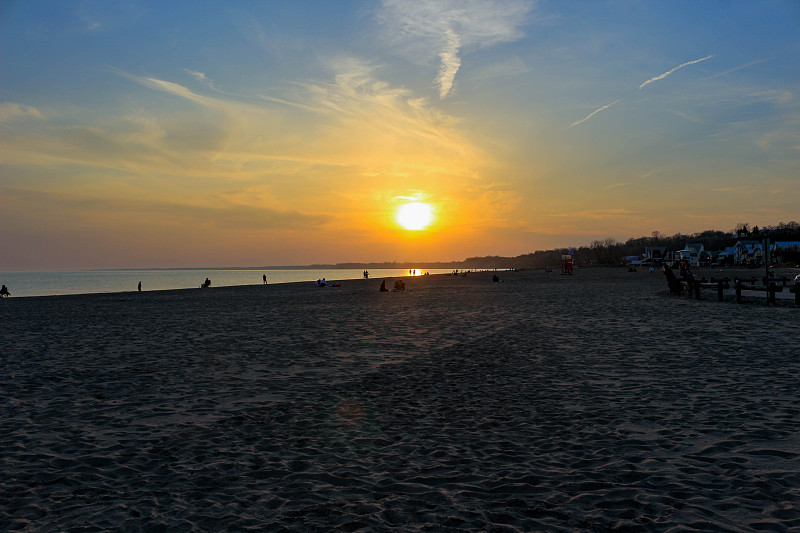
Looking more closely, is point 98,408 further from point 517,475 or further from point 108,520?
point 517,475

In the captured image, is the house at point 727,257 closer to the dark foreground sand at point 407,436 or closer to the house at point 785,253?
the house at point 785,253

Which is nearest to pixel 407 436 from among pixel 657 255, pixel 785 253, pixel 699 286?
pixel 699 286

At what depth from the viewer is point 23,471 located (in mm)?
6363

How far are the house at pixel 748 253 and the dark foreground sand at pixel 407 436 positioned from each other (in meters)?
179

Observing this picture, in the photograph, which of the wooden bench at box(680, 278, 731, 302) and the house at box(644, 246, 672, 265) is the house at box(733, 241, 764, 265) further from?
the wooden bench at box(680, 278, 731, 302)

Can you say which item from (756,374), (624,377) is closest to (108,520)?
(624,377)

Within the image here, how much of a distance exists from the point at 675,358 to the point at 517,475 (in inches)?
371

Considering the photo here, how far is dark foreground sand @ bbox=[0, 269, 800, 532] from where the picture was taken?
16.9ft

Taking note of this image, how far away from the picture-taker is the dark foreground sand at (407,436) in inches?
202

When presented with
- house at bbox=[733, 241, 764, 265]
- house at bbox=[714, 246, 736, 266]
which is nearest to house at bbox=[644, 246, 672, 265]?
house at bbox=[714, 246, 736, 266]

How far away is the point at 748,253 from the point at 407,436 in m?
197

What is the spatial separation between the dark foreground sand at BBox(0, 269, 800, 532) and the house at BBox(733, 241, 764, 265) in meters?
179

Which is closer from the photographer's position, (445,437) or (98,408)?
(445,437)

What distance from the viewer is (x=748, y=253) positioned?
16912cm
